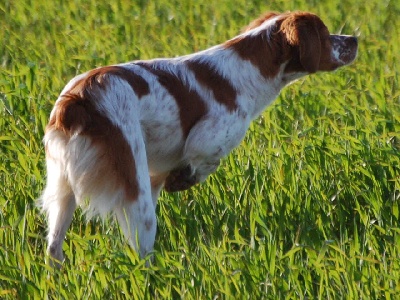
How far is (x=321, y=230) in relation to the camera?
5.36 meters

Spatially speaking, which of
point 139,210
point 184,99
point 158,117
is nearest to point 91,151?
point 139,210

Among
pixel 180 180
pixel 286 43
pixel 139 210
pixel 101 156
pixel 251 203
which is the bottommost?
pixel 251 203

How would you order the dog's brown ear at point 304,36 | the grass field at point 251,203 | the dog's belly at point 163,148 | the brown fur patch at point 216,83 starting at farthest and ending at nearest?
the dog's brown ear at point 304,36 → the brown fur patch at point 216,83 → the dog's belly at point 163,148 → the grass field at point 251,203

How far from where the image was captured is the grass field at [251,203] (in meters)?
4.54

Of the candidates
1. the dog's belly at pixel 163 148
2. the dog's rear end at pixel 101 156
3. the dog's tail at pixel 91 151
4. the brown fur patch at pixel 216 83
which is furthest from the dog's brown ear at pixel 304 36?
the dog's tail at pixel 91 151

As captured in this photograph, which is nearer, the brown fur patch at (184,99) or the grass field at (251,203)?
the grass field at (251,203)

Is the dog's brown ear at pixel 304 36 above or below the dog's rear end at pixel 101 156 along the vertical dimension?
above

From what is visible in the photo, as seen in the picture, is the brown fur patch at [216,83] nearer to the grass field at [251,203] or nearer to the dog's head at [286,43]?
the dog's head at [286,43]

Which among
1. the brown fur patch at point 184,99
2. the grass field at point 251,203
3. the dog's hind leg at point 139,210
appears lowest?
the grass field at point 251,203

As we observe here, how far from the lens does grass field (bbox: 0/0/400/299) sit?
4535 millimetres

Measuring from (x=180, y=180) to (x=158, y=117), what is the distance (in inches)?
17.9

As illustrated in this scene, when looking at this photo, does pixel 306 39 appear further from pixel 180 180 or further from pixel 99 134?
pixel 99 134

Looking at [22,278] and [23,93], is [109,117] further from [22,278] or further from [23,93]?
[23,93]

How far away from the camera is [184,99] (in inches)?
208
